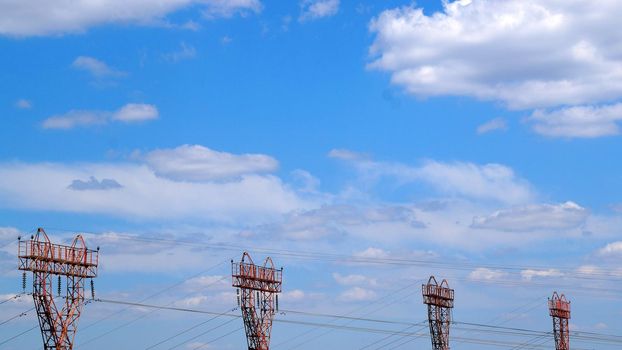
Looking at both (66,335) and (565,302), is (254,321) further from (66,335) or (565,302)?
(565,302)

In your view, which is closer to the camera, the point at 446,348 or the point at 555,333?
the point at 446,348

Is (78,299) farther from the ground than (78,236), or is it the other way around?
(78,236)

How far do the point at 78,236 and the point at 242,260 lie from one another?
2152 centimetres

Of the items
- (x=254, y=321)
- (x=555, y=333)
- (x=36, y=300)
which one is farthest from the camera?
(x=555, y=333)

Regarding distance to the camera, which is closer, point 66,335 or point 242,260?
point 66,335

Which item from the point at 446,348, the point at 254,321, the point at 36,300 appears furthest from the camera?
the point at 446,348

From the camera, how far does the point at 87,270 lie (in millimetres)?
94938

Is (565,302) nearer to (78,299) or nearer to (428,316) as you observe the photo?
(428,316)

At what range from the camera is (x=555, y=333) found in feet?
501

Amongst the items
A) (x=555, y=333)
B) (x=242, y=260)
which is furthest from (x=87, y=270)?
(x=555, y=333)

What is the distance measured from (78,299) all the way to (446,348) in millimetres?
57177

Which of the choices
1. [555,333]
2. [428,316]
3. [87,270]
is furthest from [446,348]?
[87,270]

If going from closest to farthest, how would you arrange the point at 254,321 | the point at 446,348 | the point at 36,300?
the point at 36,300
the point at 254,321
the point at 446,348

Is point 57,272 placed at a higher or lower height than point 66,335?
higher
